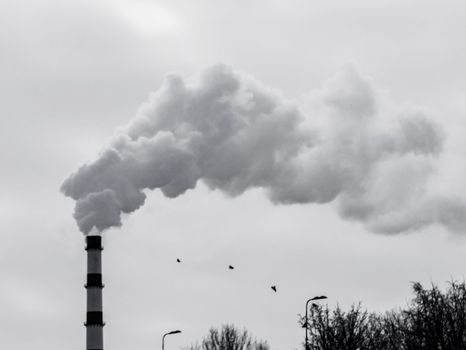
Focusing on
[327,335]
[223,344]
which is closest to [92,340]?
[327,335]

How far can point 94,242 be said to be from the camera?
6384 centimetres

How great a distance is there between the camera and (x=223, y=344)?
102 meters

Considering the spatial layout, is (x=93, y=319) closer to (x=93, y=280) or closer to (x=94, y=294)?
(x=94, y=294)

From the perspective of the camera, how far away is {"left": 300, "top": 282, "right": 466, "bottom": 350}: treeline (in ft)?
208

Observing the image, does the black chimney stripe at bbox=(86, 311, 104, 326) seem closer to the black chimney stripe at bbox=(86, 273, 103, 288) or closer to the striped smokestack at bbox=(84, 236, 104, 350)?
the striped smokestack at bbox=(84, 236, 104, 350)

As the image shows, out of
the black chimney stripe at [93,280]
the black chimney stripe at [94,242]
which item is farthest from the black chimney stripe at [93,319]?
the black chimney stripe at [94,242]

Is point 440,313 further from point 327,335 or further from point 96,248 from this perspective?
point 96,248

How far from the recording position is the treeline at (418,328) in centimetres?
6353

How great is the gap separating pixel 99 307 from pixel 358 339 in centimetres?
1926

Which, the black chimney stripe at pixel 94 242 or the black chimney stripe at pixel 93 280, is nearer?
the black chimney stripe at pixel 94 242

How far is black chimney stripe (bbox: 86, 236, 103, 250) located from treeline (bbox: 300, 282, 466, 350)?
57.6ft

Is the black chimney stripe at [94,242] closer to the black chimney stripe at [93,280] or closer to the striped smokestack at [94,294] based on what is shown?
the striped smokestack at [94,294]

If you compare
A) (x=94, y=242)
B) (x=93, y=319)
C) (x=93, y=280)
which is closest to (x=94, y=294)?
(x=93, y=280)

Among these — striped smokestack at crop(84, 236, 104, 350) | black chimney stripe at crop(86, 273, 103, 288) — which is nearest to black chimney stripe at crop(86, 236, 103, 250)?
striped smokestack at crop(84, 236, 104, 350)
